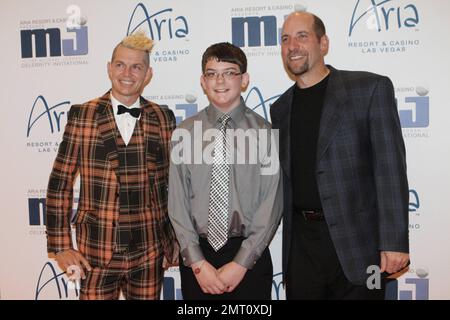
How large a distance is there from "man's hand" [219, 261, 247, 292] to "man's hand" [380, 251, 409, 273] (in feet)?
2.53

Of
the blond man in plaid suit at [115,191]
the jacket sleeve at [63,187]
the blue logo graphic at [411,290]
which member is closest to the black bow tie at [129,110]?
the blond man in plaid suit at [115,191]

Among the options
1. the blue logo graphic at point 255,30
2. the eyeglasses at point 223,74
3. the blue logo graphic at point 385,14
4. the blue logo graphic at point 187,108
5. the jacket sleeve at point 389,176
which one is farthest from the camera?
the blue logo graphic at point 187,108

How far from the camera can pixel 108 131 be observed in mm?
2592

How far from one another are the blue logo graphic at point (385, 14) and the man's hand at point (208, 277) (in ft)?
7.15

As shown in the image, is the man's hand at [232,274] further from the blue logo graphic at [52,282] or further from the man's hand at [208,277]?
the blue logo graphic at [52,282]

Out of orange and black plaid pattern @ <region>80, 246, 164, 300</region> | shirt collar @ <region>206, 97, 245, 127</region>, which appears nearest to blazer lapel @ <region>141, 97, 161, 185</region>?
shirt collar @ <region>206, 97, 245, 127</region>

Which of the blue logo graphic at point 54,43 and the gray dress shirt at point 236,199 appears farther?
the blue logo graphic at point 54,43

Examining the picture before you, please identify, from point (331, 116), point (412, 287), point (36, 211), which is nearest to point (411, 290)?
point (412, 287)

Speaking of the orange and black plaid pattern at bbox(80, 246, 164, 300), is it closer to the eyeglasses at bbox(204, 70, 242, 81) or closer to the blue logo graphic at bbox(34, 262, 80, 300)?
the eyeglasses at bbox(204, 70, 242, 81)

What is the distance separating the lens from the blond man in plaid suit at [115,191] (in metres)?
2.59

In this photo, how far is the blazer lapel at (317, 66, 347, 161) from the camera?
7.78ft

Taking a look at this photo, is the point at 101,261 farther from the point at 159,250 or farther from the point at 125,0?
the point at 125,0
